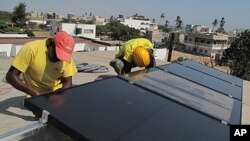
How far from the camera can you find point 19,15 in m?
78.3

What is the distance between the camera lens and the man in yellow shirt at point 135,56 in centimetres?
595

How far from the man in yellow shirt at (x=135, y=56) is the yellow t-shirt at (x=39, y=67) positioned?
2041 mm

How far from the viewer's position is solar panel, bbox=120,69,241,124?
3.56 m

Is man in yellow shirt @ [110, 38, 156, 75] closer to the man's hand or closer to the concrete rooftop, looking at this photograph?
the concrete rooftop

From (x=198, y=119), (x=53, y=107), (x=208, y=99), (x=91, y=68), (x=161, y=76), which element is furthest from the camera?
(x=91, y=68)

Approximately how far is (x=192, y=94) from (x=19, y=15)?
80.0 meters

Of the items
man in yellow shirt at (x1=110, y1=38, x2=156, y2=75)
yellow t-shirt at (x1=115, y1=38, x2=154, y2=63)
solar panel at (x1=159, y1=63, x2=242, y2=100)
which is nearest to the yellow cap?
man in yellow shirt at (x1=110, y1=38, x2=156, y2=75)

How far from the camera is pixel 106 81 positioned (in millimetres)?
3791

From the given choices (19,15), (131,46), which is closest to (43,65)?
(131,46)

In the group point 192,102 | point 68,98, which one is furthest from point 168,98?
point 68,98

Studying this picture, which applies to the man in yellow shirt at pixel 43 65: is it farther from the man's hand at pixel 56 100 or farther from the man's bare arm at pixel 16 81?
the man's hand at pixel 56 100

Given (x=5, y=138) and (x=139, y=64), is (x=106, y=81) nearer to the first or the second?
(x=5, y=138)

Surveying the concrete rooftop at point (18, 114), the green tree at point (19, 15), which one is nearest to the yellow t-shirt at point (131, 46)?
the concrete rooftop at point (18, 114)

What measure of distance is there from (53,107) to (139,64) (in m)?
3.57
